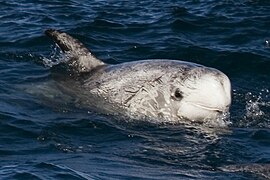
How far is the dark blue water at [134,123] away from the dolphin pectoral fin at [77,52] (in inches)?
27.3

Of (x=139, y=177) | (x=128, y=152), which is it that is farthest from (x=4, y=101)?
(x=139, y=177)

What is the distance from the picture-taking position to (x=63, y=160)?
32.8ft

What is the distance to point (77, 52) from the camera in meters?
13.7

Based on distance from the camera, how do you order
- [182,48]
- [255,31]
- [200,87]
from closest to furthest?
[200,87], [182,48], [255,31]

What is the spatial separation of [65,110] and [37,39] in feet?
17.0

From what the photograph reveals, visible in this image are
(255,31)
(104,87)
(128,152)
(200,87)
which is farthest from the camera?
(255,31)

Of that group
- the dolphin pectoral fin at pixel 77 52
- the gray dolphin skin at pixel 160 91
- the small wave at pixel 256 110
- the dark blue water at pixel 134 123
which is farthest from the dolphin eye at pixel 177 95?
the dolphin pectoral fin at pixel 77 52

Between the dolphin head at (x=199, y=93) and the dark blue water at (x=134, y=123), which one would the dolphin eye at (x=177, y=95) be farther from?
the dark blue water at (x=134, y=123)

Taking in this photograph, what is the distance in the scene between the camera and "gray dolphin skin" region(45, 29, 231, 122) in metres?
12.0

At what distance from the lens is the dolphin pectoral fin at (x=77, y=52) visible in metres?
13.6

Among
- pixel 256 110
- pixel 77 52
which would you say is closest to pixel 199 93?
pixel 256 110

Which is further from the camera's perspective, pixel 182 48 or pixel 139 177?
pixel 182 48

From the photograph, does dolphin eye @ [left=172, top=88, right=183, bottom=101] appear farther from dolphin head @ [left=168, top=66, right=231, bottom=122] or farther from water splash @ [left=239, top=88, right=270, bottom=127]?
water splash @ [left=239, top=88, right=270, bottom=127]

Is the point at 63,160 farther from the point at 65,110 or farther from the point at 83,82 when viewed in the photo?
the point at 83,82
